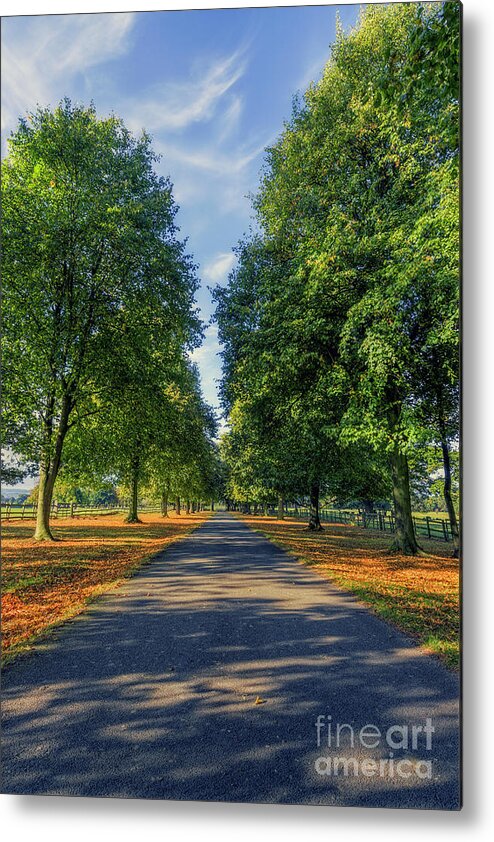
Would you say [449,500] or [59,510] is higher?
[449,500]

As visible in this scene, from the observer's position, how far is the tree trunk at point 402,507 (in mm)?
8391

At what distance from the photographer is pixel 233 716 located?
315 centimetres

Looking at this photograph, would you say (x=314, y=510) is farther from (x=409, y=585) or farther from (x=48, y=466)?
(x=409, y=585)

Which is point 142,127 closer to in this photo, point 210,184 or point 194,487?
point 210,184

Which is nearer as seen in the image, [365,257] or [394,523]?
[365,257]

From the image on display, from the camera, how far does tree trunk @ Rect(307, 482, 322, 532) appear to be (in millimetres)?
23487

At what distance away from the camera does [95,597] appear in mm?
6699

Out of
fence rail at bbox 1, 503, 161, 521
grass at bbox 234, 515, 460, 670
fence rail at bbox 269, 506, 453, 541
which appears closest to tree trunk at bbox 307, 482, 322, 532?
fence rail at bbox 269, 506, 453, 541

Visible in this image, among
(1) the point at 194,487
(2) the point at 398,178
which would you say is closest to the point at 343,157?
(2) the point at 398,178

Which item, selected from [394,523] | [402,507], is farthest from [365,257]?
[394,523]

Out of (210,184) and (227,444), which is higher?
(210,184)

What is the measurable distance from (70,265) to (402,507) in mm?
9503

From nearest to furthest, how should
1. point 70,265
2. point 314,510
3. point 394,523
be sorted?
point 70,265
point 394,523
point 314,510

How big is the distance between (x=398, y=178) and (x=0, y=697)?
925cm
